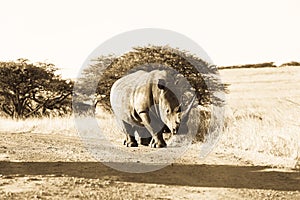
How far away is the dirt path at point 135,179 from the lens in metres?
6.00

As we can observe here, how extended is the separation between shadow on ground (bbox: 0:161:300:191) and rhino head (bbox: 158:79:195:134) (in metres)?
0.83

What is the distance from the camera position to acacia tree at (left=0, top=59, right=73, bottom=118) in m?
23.8

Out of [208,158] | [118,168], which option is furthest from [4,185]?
Answer: [208,158]

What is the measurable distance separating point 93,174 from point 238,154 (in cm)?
360

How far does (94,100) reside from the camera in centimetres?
2145

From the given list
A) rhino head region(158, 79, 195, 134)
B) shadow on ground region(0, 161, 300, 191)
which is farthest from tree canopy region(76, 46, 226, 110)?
shadow on ground region(0, 161, 300, 191)

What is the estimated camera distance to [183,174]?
741 cm

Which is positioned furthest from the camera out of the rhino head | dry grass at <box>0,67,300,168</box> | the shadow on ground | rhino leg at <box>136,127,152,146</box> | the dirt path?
rhino leg at <box>136,127,152,146</box>

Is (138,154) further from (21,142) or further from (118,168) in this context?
(21,142)

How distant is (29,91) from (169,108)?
17.2 meters

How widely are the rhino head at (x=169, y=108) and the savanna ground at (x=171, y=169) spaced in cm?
74

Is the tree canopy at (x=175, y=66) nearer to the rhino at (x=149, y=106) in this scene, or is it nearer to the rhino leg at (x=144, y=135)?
the rhino leg at (x=144, y=135)

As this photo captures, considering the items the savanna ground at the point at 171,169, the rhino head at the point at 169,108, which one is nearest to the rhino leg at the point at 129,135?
the savanna ground at the point at 171,169

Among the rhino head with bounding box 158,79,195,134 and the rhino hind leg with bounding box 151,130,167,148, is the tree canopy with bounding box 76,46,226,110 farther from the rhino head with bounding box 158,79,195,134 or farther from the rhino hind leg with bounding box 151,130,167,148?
the rhino head with bounding box 158,79,195,134
